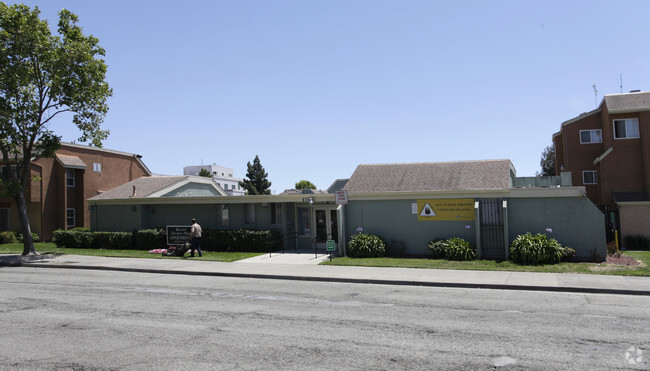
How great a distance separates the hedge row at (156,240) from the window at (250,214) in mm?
1348

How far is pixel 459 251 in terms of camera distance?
1828cm

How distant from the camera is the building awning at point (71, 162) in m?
32.6

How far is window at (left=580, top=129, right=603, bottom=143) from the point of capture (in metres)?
32.1

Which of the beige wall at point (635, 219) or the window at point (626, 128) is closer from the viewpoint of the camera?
the beige wall at point (635, 219)

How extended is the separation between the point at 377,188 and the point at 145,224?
1341cm

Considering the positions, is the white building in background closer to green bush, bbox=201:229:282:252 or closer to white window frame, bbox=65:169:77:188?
white window frame, bbox=65:169:77:188

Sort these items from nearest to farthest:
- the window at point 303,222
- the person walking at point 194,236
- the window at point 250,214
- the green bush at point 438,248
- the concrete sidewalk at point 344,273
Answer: the concrete sidewalk at point 344,273 < the green bush at point 438,248 < the person walking at point 194,236 < the window at point 303,222 < the window at point 250,214

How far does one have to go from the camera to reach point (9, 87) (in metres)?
20.8

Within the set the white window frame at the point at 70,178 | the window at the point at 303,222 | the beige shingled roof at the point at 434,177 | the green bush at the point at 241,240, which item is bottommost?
the green bush at the point at 241,240

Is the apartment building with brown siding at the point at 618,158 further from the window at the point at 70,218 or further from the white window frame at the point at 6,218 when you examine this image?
the white window frame at the point at 6,218

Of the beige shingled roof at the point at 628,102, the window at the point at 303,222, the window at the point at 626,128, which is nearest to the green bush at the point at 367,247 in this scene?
the window at the point at 303,222

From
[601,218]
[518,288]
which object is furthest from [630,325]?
[601,218]

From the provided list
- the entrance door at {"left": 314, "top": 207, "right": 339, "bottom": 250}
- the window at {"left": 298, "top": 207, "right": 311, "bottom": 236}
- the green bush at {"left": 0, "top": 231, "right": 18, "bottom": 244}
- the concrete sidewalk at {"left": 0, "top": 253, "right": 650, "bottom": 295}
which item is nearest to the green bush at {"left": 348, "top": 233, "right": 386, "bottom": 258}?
the concrete sidewalk at {"left": 0, "top": 253, "right": 650, "bottom": 295}

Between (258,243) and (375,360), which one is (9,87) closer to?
(258,243)
